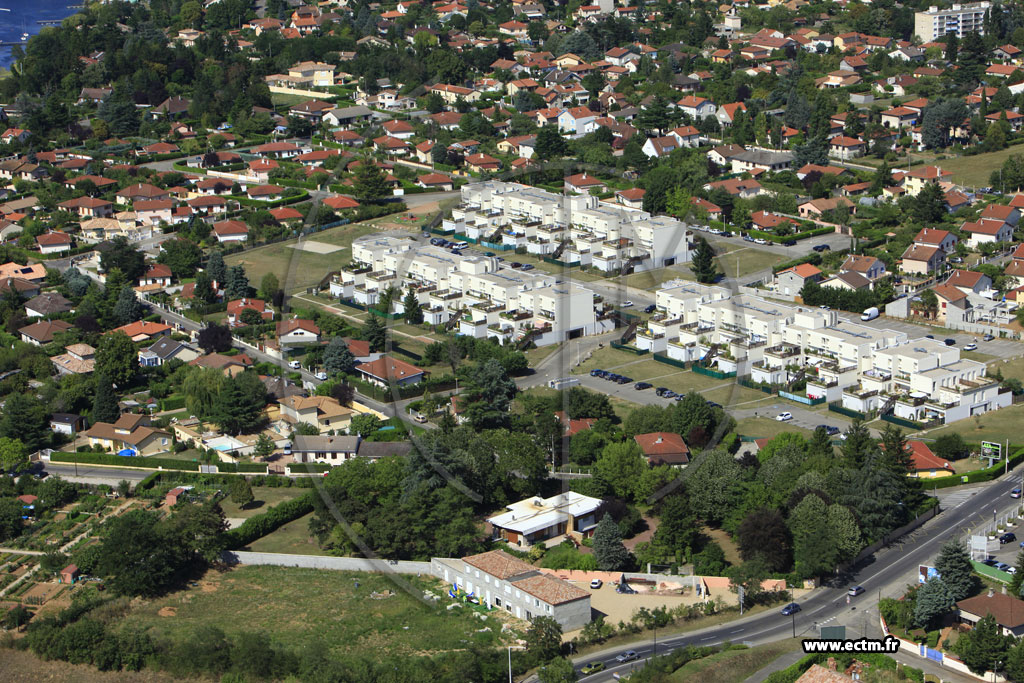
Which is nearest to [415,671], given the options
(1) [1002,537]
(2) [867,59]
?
(1) [1002,537]

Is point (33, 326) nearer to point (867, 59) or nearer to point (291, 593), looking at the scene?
point (291, 593)

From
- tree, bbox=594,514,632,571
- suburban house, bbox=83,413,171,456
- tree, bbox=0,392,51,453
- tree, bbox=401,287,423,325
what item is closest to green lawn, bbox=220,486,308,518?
suburban house, bbox=83,413,171,456

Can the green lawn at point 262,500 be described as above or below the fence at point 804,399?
above

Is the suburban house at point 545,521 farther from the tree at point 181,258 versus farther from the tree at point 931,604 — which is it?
the tree at point 181,258

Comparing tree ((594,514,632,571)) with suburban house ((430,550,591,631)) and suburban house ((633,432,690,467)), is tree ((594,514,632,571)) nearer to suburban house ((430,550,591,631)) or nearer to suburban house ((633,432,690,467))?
suburban house ((430,550,591,631))

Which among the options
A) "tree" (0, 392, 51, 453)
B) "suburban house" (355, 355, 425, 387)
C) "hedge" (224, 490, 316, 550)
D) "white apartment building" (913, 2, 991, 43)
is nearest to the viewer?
"hedge" (224, 490, 316, 550)

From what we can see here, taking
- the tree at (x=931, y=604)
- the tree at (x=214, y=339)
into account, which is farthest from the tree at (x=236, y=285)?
the tree at (x=931, y=604)

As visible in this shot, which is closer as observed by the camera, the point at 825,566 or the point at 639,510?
the point at 825,566
